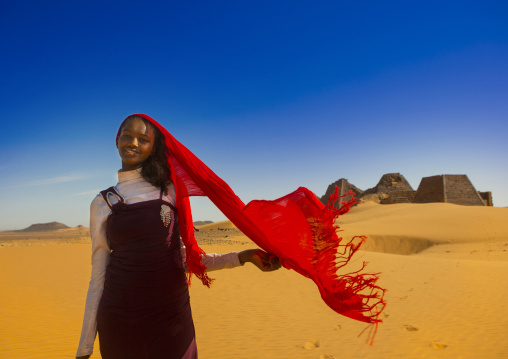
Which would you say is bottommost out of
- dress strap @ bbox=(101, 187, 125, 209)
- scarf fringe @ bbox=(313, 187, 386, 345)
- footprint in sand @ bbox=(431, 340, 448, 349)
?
footprint in sand @ bbox=(431, 340, 448, 349)

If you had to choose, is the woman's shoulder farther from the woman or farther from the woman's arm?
the woman's arm

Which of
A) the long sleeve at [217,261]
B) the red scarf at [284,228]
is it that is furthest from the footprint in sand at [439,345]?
the long sleeve at [217,261]

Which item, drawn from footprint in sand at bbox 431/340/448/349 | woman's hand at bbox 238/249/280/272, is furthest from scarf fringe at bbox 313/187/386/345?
footprint in sand at bbox 431/340/448/349

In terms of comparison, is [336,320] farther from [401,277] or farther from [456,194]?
[456,194]

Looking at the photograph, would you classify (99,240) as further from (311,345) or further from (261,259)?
(311,345)

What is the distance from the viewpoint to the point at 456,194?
1636 inches

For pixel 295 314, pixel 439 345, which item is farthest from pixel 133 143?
pixel 295 314

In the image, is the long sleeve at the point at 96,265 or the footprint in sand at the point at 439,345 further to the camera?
the footprint in sand at the point at 439,345

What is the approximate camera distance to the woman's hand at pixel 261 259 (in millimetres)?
1939

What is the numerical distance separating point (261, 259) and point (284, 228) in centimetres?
27

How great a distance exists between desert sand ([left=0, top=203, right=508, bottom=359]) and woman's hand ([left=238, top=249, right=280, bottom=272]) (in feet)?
11.5

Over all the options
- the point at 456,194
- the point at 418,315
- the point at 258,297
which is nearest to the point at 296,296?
the point at 258,297

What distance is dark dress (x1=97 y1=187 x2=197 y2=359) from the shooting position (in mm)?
1727

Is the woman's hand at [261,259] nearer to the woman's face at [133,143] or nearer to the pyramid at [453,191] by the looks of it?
the woman's face at [133,143]
